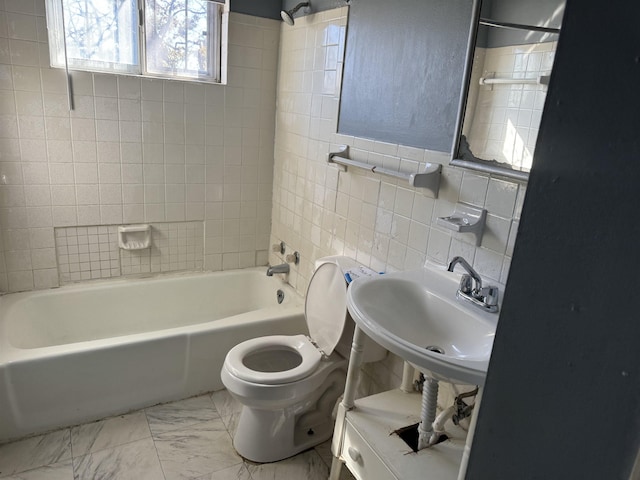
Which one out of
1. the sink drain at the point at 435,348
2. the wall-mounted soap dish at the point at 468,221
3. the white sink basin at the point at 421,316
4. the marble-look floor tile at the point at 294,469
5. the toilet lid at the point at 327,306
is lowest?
the marble-look floor tile at the point at 294,469

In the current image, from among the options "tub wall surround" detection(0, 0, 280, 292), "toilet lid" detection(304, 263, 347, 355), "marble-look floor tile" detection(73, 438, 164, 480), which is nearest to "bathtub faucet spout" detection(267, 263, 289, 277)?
"tub wall surround" detection(0, 0, 280, 292)

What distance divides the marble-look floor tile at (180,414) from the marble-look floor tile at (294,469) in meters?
0.41

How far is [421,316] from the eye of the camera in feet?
5.15

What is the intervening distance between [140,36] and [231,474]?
228 centimetres

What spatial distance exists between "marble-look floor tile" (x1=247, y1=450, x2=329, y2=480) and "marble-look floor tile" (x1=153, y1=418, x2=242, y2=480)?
0.11 metres

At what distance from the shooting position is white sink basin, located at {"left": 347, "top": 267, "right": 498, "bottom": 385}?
1299mm

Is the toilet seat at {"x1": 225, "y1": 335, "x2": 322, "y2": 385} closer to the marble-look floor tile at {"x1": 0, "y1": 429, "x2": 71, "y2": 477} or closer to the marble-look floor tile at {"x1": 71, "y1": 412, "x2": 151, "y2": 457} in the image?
the marble-look floor tile at {"x1": 71, "y1": 412, "x2": 151, "y2": 457}

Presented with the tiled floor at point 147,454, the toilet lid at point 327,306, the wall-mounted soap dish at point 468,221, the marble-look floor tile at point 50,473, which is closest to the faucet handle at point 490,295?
the wall-mounted soap dish at point 468,221

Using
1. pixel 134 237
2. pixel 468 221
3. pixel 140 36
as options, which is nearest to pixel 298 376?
pixel 468 221

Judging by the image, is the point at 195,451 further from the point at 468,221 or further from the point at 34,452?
the point at 468,221

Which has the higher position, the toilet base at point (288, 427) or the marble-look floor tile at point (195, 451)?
the toilet base at point (288, 427)

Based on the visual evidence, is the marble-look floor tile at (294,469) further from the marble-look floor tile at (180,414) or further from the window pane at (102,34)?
the window pane at (102,34)

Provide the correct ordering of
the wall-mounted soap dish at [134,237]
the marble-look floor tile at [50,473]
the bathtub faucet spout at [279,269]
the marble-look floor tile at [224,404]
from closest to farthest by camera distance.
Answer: the marble-look floor tile at [50,473]
the marble-look floor tile at [224,404]
the wall-mounted soap dish at [134,237]
the bathtub faucet spout at [279,269]

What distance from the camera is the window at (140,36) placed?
7.82 ft
